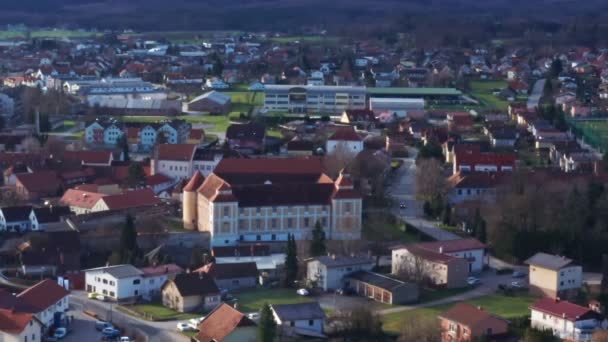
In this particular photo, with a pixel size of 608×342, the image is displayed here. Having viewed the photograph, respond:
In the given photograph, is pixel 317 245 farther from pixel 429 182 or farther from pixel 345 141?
pixel 345 141

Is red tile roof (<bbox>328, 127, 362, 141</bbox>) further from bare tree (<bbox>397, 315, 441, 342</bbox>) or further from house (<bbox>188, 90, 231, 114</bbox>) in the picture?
bare tree (<bbox>397, 315, 441, 342</bbox>)

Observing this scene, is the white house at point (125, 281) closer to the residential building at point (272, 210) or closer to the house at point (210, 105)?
the residential building at point (272, 210)

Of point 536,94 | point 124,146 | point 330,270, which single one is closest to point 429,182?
point 330,270

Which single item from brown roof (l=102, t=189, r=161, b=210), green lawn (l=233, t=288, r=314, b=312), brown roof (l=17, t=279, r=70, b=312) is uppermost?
brown roof (l=102, t=189, r=161, b=210)

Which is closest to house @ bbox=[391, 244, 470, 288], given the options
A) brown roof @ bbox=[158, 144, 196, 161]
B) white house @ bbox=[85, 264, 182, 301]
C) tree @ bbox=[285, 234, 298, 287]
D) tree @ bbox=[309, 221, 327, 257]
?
tree @ bbox=[309, 221, 327, 257]

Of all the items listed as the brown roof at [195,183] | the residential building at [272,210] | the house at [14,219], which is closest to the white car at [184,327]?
the residential building at [272,210]

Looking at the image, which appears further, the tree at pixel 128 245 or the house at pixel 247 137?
the house at pixel 247 137

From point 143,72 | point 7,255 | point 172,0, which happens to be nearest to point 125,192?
point 7,255

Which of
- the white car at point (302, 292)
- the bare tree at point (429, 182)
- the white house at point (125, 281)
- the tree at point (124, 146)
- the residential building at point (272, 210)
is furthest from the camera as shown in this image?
the tree at point (124, 146)
